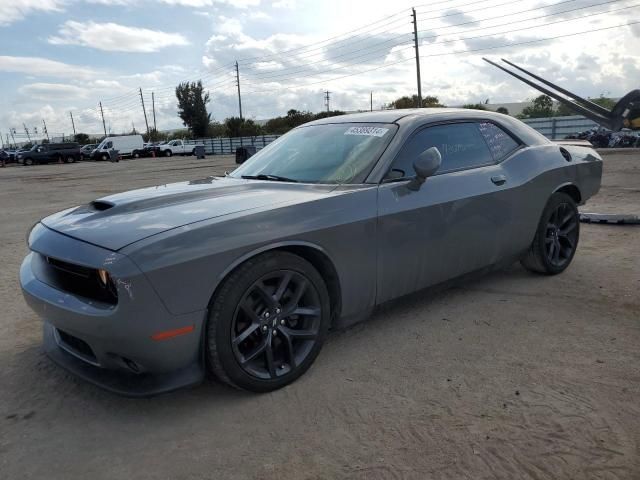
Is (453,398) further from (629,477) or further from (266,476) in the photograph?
(266,476)

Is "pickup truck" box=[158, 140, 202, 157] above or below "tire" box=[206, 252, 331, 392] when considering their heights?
below

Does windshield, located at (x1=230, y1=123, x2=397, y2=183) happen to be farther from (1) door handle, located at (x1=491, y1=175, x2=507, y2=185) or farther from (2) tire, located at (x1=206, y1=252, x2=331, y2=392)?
(1) door handle, located at (x1=491, y1=175, x2=507, y2=185)

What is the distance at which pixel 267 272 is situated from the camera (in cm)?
269

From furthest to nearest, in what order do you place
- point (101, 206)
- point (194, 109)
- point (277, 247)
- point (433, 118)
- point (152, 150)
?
point (194, 109), point (152, 150), point (433, 118), point (101, 206), point (277, 247)

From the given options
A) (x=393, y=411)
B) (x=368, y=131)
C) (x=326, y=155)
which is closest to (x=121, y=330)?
(x=393, y=411)

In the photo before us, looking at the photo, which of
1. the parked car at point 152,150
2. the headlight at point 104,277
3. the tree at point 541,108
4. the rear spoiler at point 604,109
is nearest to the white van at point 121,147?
the parked car at point 152,150

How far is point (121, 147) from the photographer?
48.9 meters

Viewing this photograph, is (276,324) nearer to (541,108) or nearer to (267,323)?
(267,323)

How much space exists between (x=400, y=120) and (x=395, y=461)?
2.26m

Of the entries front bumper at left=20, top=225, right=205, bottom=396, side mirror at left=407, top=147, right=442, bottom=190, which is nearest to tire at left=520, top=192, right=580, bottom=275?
side mirror at left=407, top=147, right=442, bottom=190

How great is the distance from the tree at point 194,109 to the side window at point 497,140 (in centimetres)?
7358

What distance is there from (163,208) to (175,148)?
162ft

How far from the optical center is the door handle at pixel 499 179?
12.7 feet

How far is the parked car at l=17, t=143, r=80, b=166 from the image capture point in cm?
4462
